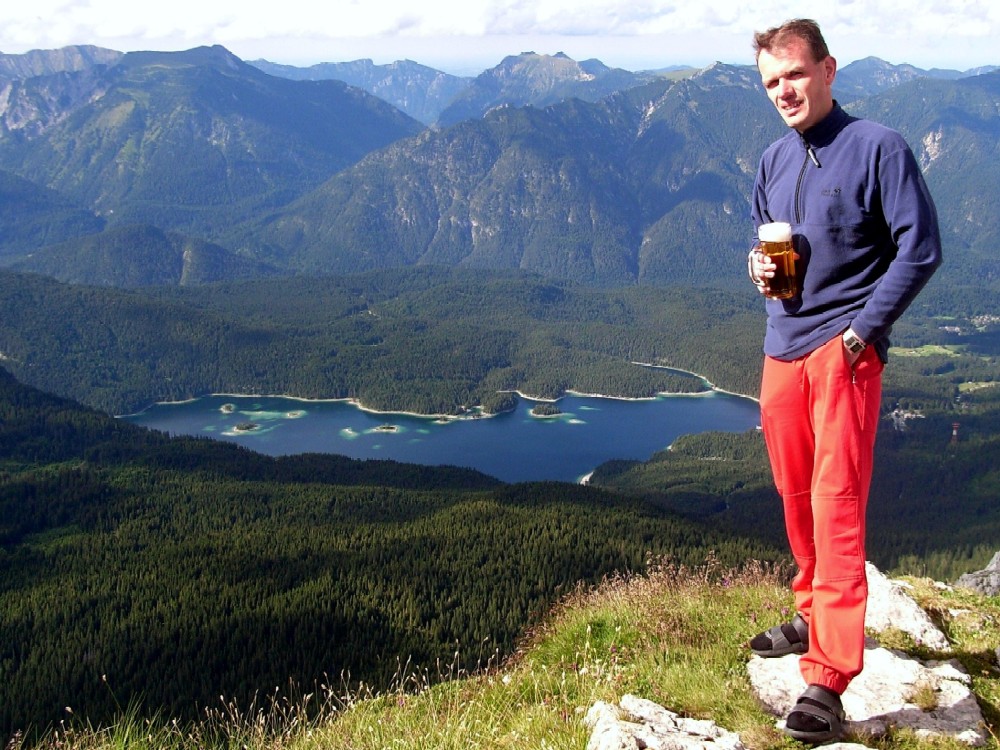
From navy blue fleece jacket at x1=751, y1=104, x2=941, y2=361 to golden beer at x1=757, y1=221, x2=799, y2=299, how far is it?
17 cm

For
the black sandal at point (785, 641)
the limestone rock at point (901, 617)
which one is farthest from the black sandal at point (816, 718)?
the limestone rock at point (901, 617)

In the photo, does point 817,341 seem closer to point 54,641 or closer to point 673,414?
point 54,641

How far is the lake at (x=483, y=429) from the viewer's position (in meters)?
138

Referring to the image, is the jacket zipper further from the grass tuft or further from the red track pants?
the grass tuft

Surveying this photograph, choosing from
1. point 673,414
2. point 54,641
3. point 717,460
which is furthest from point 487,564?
point 673,414

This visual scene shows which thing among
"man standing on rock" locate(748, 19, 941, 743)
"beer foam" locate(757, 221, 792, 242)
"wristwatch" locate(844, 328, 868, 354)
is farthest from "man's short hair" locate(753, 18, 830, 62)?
"wristwatch" locate(844, 328, 868, 354)

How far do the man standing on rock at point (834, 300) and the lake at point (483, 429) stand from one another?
120 meters

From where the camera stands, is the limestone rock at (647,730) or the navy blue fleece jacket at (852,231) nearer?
the limestone rock at (647,730)

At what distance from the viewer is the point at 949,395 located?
164 m

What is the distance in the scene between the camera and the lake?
138375mm

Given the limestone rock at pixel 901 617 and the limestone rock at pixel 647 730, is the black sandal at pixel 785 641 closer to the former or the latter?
the limestone rock at pixel 901 617

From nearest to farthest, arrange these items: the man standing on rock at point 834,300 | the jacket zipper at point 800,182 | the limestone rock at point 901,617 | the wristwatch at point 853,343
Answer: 1. the man standing on rock at point 834,300
2. the wristwatch at point 853,343
3. the jacket zipper at point 800,182
4. the limestone rock at point 901,617

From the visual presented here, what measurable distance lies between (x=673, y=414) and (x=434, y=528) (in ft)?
372

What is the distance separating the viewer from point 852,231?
7.13 metres
